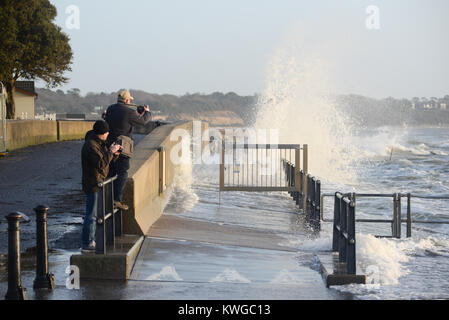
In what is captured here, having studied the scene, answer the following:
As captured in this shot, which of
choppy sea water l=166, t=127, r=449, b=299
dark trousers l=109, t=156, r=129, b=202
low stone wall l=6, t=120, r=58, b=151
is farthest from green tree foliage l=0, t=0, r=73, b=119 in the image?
dark trousers l=109, t=156, r=129, b=202

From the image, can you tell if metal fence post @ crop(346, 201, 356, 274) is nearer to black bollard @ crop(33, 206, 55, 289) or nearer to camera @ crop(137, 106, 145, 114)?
black bollard @ crop(33, 206, 55, 289)

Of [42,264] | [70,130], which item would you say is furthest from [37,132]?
[42,264]

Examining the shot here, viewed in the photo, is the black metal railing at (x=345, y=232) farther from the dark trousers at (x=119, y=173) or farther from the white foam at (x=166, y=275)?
the dark trousers at (x=119, y=173)

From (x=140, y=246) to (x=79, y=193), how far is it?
7.52m

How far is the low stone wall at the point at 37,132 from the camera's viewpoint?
28.7 metres

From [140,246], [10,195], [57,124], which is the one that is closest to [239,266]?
[140,246]

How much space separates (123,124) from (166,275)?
2.77 m

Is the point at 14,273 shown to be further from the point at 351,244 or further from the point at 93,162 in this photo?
the point at 351,244

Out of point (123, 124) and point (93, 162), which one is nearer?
point (93, 162)

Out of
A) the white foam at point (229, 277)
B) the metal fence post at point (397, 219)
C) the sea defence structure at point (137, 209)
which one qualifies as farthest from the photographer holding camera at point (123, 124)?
the metal fence post at point (397, 219)

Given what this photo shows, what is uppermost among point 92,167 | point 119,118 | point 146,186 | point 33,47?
point 33,47

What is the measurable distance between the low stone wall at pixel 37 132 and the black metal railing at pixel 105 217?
1977 cm

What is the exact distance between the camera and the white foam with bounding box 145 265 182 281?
827cm

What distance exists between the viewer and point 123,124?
10.4m
